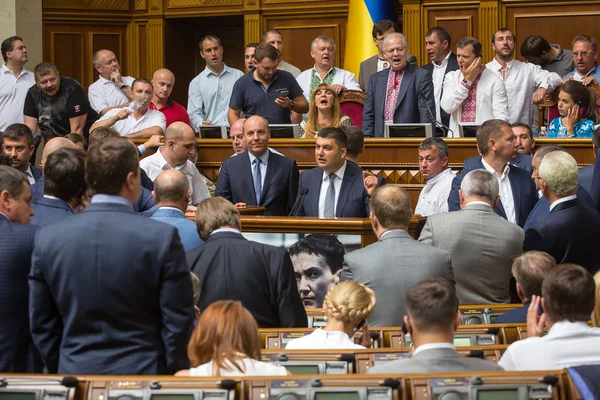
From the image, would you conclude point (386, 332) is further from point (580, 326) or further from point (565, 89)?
point (565, 89)

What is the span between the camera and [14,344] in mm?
3281

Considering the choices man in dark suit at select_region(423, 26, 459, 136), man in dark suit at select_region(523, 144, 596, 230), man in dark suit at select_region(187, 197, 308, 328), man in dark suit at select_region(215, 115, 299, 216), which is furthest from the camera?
man in dark suit at select_region(423, 26, 459, 136)

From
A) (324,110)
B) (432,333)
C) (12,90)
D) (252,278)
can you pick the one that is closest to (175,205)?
(252,278)

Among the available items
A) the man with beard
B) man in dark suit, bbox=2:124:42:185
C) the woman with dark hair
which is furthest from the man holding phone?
man in dark suit, bbox=2:124:42:185

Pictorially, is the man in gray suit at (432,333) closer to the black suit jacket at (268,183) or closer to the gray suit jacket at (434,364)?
the gray suit jacket at (434,364)

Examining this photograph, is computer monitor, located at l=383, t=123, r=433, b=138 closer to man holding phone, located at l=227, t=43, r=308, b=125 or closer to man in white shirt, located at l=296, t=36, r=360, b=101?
man holding phone, located at l=227, t=43, r=308, b=125

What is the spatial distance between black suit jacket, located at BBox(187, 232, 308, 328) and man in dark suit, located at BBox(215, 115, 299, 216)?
8.99ft

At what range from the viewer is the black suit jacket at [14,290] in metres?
3.25

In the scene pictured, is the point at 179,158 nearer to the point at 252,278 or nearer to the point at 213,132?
the point at 213,132

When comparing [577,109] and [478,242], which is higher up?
[577,109]

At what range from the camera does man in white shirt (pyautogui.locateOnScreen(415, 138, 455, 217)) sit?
6.38 metres

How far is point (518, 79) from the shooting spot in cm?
862

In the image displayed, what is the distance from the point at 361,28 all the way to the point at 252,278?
6.45m

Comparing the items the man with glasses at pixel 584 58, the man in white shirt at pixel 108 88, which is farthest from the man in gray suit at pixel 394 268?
the man in white shirt at pixel 108 88
